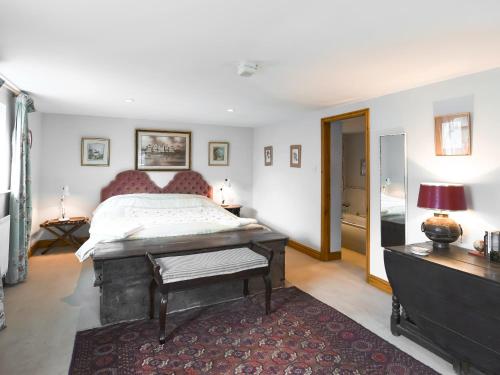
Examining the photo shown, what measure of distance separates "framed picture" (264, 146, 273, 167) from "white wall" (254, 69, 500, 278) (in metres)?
0.88

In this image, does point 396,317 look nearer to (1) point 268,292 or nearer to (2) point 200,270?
(1) point 268,292

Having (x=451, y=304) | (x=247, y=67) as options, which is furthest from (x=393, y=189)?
(x=247, y=67)

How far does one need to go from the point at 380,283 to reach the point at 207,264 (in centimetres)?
210

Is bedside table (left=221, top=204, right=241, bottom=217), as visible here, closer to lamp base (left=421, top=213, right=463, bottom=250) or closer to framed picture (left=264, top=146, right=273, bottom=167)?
framed picture (left=264, top=146, right=273, bottom=167)

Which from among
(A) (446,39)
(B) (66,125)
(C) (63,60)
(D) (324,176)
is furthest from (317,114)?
(B) (66,125)

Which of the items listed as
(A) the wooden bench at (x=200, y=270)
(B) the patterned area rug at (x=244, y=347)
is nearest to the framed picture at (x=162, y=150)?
(A) the wooden bench at (x=200, y=270)

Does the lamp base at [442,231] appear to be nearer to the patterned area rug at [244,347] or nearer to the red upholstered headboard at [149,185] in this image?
the patterned area rug at [244,347]

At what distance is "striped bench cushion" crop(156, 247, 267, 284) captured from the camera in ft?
8.06

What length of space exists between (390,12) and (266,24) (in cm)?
69

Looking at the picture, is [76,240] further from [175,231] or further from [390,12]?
[390,12]

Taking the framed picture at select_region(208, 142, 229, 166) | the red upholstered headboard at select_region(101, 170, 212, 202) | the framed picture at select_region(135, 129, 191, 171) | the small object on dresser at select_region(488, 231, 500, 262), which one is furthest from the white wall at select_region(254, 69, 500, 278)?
the framed picture at select_region(135, 129, 191, 171)

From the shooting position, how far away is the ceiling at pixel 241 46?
167cm

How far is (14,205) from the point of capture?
11.0ft

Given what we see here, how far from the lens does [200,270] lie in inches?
99.2
